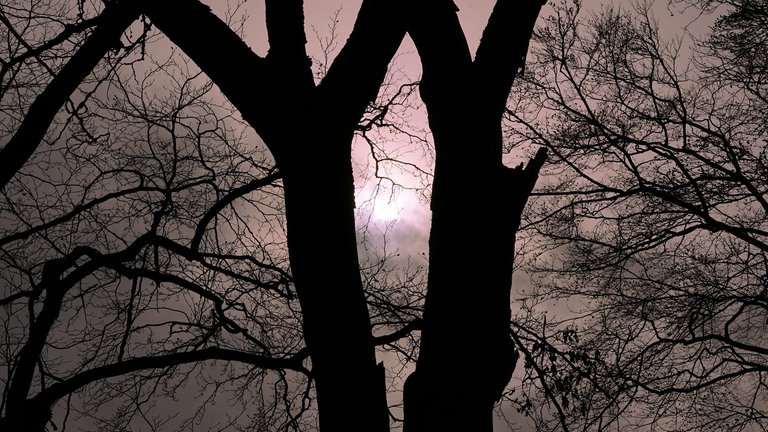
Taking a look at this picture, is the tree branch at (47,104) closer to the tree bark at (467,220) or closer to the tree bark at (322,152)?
the tree bark at (322,152)

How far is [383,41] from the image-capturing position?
3.33 metres

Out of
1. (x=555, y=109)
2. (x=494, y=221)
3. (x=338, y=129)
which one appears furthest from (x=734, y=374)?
(x=338, y=129)

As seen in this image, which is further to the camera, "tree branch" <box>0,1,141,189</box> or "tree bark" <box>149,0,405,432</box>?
"tree branch" <box>0,1,141,189</box>

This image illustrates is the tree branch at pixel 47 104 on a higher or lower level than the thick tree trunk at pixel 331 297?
higher

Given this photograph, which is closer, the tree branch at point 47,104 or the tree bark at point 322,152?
the tree bark at point 322,152

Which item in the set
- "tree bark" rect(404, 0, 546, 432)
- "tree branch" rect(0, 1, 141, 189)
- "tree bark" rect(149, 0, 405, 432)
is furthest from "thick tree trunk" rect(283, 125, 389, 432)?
"tree branch" rect(0, 1, 141, 189)

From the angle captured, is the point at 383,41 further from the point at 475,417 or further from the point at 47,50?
the point at 47,50

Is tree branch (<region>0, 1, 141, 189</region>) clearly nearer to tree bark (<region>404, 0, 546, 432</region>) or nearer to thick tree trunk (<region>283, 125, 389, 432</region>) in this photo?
thick tree trunk (<region>283, 125, 389, 432</region>)

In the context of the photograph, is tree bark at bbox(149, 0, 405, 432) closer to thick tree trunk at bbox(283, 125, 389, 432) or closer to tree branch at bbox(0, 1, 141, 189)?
thick tree trunk at bbox(283, 125, 389, 432)

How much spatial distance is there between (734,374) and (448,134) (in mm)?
7114

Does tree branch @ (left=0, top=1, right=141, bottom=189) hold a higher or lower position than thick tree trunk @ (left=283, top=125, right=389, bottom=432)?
higher

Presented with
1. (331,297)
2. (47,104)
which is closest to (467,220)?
(331,297)

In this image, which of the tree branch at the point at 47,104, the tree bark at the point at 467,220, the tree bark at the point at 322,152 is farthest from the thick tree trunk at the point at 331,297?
the tree branch at the point at 47,104

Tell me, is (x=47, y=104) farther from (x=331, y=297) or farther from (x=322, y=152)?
(x=331, y=297)
